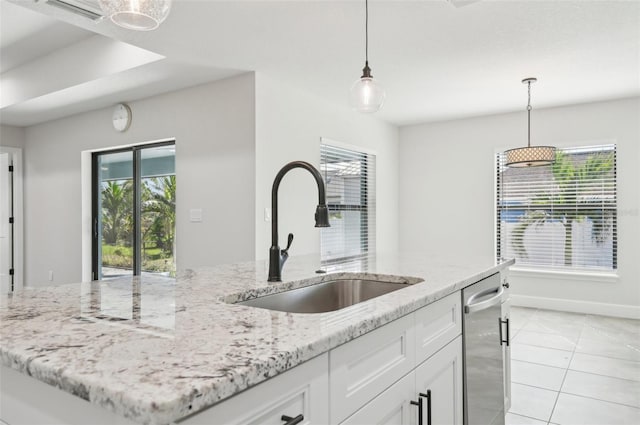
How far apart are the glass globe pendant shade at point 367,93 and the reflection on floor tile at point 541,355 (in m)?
2.45

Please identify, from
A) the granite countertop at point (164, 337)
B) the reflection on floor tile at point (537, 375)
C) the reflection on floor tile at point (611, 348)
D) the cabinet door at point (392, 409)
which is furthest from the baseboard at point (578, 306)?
the cabinet door at point (392, 409)

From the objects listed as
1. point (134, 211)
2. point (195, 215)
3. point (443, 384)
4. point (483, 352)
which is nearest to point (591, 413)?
point (483, 352)

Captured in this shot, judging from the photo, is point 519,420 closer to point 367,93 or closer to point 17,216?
point 367,93

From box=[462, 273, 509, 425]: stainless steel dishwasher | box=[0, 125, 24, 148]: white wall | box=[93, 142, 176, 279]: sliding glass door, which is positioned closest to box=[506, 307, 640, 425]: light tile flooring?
box=[462, 273, 509, 425]: stainless steel dishwasher

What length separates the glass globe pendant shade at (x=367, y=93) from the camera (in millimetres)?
2311

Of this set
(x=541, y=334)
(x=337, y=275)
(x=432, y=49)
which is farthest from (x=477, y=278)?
(x=541, y=334)

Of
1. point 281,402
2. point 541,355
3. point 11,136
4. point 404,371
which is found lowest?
point 541,355

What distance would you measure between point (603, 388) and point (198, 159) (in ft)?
12.2

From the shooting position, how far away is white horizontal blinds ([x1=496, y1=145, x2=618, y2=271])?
489 centimetres

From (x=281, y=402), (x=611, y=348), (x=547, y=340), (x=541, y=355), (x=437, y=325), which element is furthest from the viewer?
(x=547, y=340)

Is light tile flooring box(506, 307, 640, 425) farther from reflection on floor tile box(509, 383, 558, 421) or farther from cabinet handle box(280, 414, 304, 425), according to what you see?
cabinet handle box(280, 414, 304, 425)

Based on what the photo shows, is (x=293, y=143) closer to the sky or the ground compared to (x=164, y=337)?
closer to the sky

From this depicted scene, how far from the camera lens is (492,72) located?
380 cm

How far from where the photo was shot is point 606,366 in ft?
10.6
